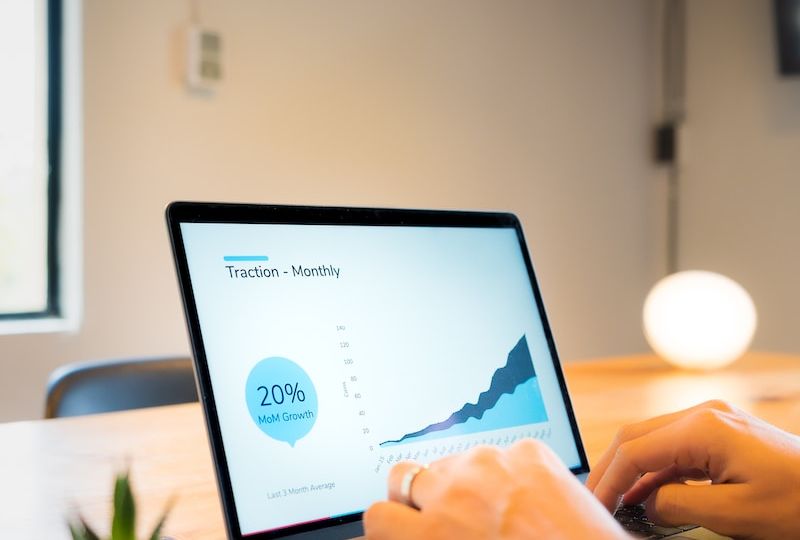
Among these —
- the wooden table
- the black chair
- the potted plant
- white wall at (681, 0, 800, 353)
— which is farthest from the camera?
white wall at (681, 0, 800, 353)

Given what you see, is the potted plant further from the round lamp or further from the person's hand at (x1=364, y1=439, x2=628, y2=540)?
the round lamp

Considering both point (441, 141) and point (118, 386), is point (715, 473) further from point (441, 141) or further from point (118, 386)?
point (441, 141)

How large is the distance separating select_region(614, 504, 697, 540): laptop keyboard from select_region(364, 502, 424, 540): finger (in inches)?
8.4

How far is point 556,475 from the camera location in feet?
1.62

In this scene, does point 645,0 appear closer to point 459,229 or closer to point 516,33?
point 516,33

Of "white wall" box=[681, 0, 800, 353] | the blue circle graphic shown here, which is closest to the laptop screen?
the blue circle graphic

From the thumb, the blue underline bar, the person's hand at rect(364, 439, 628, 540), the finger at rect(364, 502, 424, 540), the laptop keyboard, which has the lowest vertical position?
the laptop keyboard

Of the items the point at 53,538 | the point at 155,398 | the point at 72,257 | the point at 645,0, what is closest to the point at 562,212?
the point at 645,0

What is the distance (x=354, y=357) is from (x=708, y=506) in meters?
0.28

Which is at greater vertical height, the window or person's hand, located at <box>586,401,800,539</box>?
the window

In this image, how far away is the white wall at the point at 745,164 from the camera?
324 centimetres

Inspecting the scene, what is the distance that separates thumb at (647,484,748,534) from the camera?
611 millimetres

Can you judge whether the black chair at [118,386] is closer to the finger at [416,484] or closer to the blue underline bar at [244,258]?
the blue underline bar at [244,258]

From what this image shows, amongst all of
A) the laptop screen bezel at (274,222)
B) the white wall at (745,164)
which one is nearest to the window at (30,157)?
the laptop screen bezel at (274,222)
